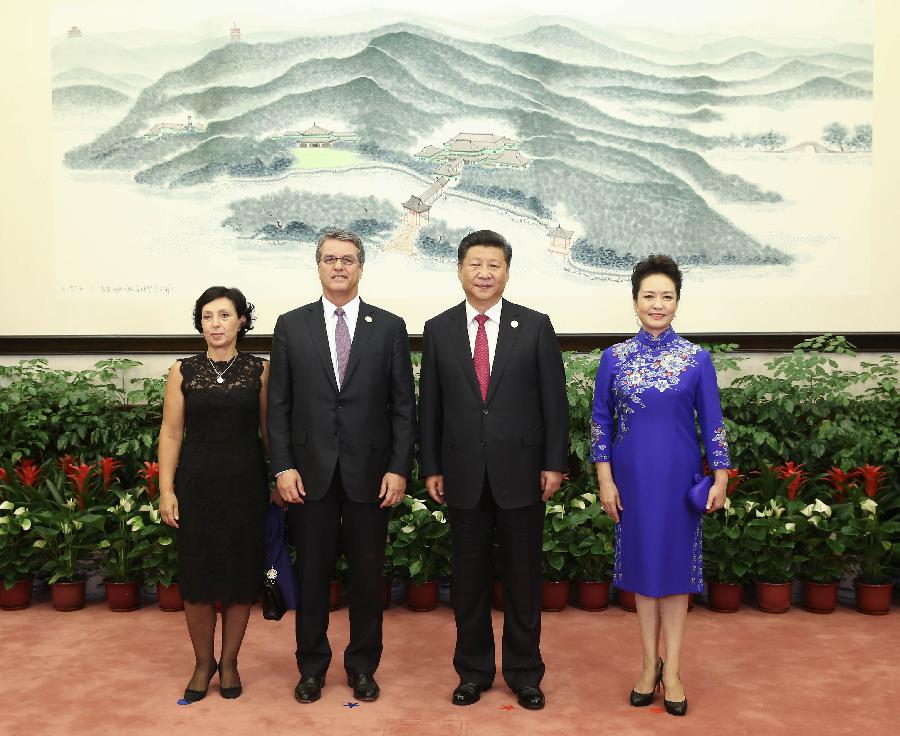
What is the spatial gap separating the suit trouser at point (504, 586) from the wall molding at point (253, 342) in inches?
78.3

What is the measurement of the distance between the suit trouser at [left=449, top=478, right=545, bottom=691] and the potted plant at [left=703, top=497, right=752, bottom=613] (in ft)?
4.41

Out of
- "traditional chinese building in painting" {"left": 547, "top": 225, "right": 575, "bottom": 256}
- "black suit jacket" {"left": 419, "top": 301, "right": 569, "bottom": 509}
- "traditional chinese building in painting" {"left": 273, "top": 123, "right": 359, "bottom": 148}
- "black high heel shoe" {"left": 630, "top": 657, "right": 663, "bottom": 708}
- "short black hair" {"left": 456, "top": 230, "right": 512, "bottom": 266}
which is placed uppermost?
"traditional chinese building in painting" {"left": 273, "top": 123, "right": 359, "bottom": 148}

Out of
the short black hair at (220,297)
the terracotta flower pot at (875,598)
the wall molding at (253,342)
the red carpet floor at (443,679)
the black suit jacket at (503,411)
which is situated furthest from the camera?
the wall molding at (253,342)

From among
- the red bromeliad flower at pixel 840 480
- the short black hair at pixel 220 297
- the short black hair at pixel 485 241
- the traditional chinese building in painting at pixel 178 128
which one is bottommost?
the red bromeliad flower at pixel 840 480

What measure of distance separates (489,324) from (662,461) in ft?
2.40

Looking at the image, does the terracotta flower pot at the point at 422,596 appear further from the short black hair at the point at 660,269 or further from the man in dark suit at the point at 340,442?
the short black hair at the point at 660,269

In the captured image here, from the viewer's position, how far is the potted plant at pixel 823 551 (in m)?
3.80

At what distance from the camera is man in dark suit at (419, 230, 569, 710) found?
2.77m

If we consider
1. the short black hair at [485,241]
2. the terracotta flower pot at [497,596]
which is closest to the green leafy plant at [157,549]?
the terracotta flower pot at [497,596]

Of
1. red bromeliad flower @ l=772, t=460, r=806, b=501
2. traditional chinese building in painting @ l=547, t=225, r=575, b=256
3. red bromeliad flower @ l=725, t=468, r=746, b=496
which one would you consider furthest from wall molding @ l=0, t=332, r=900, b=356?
red bromeliad flower @ l=725, t=468, r=746, b=496

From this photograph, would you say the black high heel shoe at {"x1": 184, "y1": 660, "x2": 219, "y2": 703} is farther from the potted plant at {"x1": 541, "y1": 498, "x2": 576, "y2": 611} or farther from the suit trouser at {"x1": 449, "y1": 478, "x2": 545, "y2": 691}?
the potted plant at {"x1": 541, "y1": 498, "x2": 576, "y2": 611}

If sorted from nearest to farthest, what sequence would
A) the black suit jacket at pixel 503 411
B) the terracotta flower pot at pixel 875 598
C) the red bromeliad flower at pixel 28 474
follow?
the black suit jacket at pixel 503 411 → the terracotta flower pot at pixel 875 598 → the red bromeliad flower at pixel 28 474

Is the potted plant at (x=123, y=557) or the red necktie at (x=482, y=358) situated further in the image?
the potted plant at (x=123, y=557)

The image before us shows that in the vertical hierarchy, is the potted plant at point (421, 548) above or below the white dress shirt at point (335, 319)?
below
